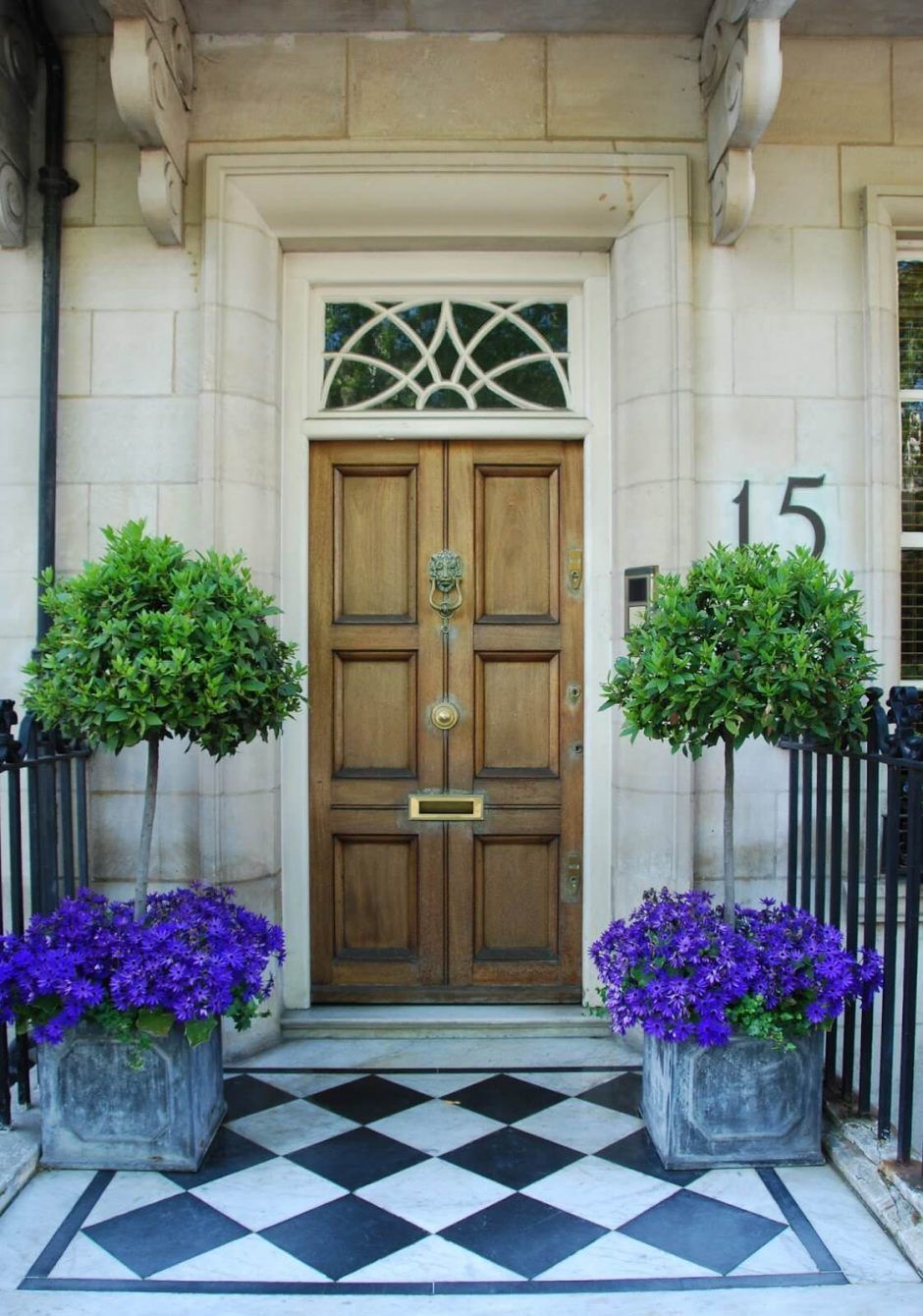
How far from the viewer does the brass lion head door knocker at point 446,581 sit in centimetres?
425

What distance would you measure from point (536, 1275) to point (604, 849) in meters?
1.87

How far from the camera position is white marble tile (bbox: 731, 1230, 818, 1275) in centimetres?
256

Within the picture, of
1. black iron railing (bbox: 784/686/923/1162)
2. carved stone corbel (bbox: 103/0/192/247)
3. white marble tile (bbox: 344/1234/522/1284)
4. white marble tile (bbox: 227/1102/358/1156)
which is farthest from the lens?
carved stone corbel (bbox: 103/0/192/247)

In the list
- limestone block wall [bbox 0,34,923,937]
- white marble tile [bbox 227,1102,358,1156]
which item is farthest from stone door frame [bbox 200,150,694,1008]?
white marble tile [bbox 227,1102,358,1156]

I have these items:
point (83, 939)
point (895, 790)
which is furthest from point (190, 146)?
point (895, 790)

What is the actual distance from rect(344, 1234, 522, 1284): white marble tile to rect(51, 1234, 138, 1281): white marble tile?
545mm

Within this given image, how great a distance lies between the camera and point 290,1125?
3.34 meters

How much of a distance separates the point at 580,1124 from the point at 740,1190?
58 cm

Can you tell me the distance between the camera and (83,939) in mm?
2975

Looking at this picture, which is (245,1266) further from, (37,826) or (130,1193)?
(37,826)

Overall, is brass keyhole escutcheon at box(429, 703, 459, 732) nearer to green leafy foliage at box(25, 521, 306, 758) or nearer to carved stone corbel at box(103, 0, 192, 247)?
green leafy foliage at box(25, 521, 306, 758)

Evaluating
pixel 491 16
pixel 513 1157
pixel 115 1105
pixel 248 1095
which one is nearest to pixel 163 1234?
pixel 115 1105

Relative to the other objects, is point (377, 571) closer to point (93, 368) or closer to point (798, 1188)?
point (93, 368)

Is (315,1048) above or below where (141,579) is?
below
